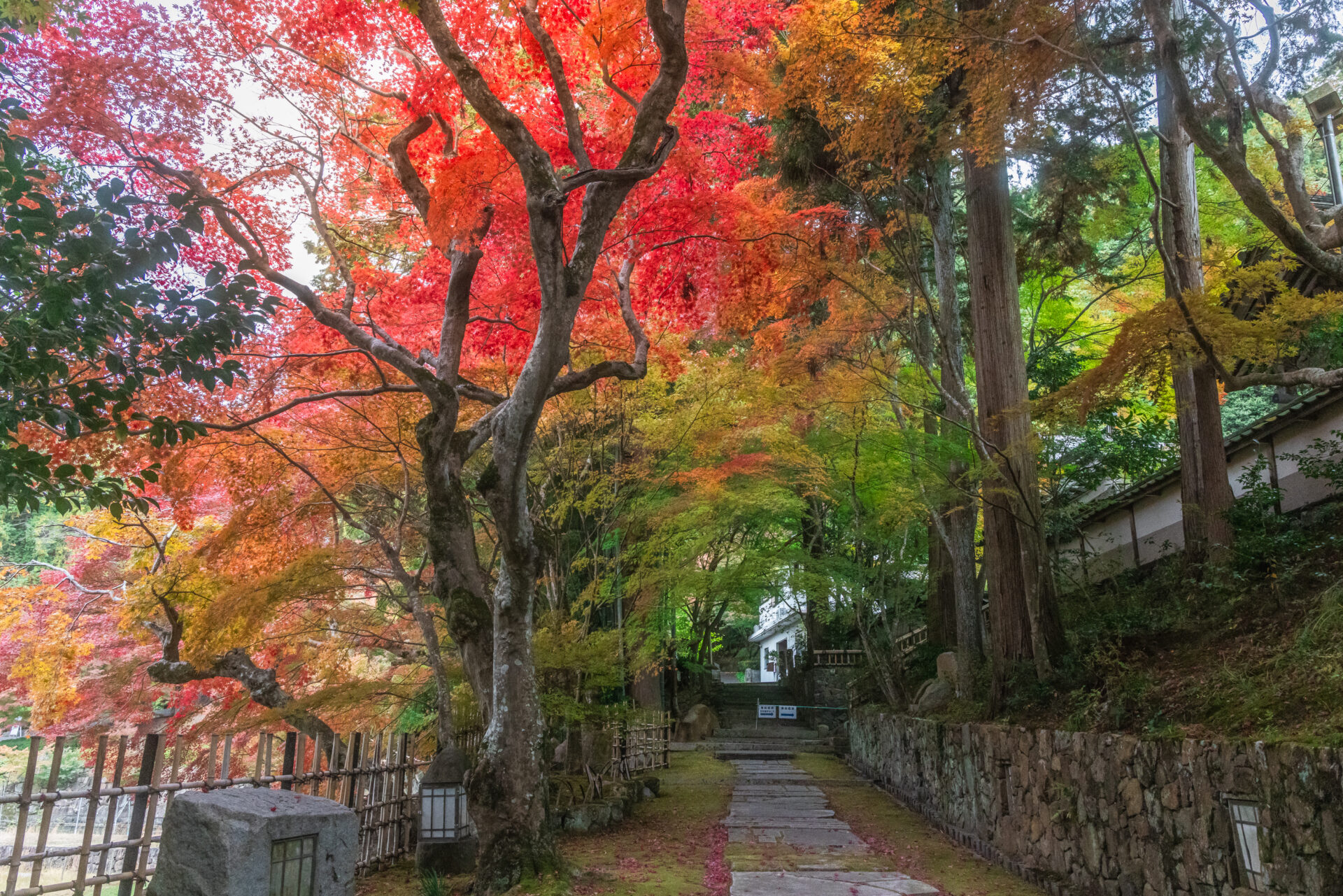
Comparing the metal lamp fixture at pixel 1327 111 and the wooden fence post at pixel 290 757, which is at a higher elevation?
the metal lamp fixture at pixel 1327 111

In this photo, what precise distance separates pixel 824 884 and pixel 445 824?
3.60 m

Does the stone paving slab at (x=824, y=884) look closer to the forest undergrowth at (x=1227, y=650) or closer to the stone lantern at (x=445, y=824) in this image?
the forest undergrowth at (x=1227, y=650)

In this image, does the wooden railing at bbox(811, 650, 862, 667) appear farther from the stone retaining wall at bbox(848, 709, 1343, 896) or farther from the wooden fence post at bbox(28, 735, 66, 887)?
the wooden fence post at bbox(28, 735, 66, 887)

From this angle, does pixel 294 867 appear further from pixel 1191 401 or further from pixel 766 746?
pixel 766 746

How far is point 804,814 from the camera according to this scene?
11016mm

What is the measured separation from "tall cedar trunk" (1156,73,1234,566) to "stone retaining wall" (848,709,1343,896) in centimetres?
245

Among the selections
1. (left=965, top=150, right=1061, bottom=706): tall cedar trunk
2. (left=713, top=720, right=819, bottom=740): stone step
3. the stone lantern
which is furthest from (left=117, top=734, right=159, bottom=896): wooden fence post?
(left=713, top=720, right=819, bottom=740): stone step

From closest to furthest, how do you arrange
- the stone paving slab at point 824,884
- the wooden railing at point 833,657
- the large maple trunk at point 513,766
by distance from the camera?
the large maple trunk at point 513,766 < the stone paving slab at point 824,884 < the wooden railing at point 833,657

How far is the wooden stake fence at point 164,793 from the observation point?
16.1 ft

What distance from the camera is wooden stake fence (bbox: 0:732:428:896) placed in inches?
193

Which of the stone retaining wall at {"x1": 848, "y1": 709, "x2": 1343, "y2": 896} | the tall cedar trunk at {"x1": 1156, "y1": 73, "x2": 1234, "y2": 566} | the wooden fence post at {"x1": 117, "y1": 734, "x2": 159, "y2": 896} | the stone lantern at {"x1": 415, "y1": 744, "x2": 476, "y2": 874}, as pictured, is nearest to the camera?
the stone retaining wall at {"x1": 848, "y1": 709, "x2": 1343, "y2": 896}

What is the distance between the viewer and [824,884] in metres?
Result: 7.10

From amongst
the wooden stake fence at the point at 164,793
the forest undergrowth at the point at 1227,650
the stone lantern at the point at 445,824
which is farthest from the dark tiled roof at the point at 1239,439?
the wooden stake fence at the point at 164,793

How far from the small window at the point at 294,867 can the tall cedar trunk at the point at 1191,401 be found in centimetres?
714
